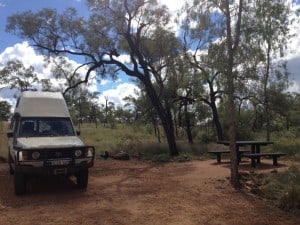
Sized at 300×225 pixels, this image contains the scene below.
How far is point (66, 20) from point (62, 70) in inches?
250

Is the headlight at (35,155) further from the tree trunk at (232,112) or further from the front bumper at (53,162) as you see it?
the tree trunk at (232,112)

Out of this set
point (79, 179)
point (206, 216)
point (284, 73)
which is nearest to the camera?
point (206, 216)

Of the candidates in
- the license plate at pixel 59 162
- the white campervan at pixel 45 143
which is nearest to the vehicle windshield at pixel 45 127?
the white campervan at pixel 45 143

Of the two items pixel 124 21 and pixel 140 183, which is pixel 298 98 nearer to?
pixel 124 21

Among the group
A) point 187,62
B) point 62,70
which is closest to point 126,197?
point 187,62

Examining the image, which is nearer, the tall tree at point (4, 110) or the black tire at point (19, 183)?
the black tire at point (19, 183)

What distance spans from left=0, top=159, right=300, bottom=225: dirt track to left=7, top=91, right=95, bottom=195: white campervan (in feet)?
2.02

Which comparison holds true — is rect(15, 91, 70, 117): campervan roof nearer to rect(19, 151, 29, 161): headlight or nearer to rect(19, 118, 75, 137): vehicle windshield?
rect(19, 118, 75, 137): vehicle windshield

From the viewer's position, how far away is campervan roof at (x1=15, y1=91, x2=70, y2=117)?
12.4 metres

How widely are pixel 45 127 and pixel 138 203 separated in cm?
392

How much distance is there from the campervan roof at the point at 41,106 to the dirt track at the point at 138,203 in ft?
6.33

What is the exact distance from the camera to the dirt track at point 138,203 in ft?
27.1

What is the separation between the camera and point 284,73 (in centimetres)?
2452

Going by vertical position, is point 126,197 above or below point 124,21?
below
